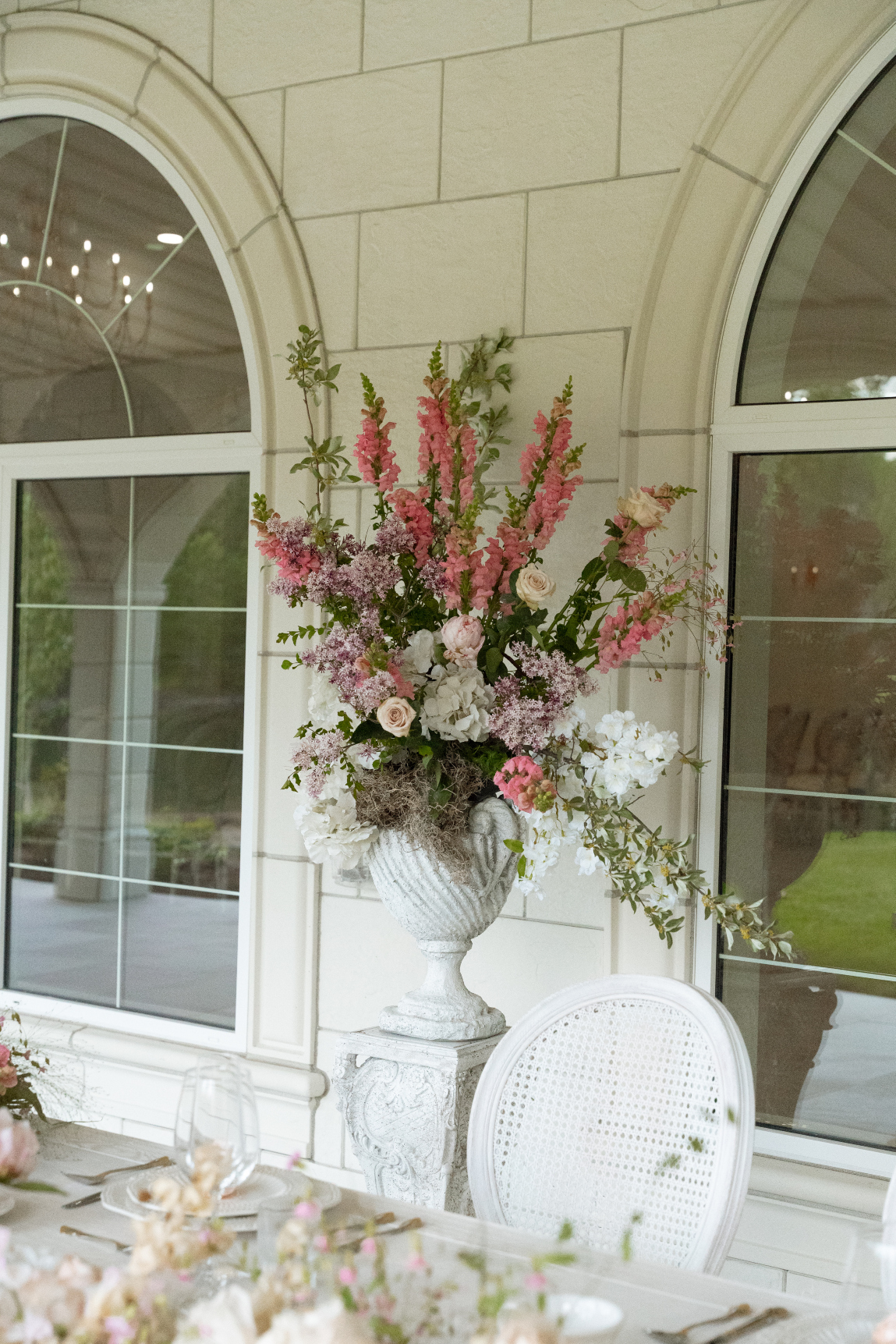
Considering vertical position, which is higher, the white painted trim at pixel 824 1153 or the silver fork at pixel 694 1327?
the silver fork at pixel 694 1327

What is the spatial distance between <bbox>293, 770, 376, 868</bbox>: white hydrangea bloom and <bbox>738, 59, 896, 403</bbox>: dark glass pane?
127 centimetres

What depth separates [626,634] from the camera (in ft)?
7.75

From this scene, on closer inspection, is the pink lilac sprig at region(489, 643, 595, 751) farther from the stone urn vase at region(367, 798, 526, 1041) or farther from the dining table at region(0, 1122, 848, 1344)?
the dining table at region(0, 1122, 848, 1344)

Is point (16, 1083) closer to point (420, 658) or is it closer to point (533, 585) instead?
point (420, 658)

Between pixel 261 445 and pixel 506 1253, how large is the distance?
93.7 inches

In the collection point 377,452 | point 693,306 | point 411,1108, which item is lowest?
point 411,1108

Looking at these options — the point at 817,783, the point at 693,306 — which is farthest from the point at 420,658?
the point at 693,306

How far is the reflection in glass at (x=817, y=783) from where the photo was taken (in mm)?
2750

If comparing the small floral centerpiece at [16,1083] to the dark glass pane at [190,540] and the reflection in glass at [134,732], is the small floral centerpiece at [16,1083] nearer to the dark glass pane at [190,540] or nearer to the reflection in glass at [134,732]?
the reflection in glass at [134,732]

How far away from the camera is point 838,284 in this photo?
2.80 meters

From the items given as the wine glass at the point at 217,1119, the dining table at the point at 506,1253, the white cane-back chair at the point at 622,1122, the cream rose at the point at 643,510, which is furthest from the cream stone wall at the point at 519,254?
the wine glass at the point at 217,1119

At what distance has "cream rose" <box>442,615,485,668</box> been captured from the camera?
235 cm

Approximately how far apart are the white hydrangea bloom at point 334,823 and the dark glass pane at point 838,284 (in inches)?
50.1

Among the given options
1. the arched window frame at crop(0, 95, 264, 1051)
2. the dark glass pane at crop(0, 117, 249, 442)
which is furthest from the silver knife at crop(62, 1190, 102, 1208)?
the dark glass pane at crop(0, 117, 249, 442)
